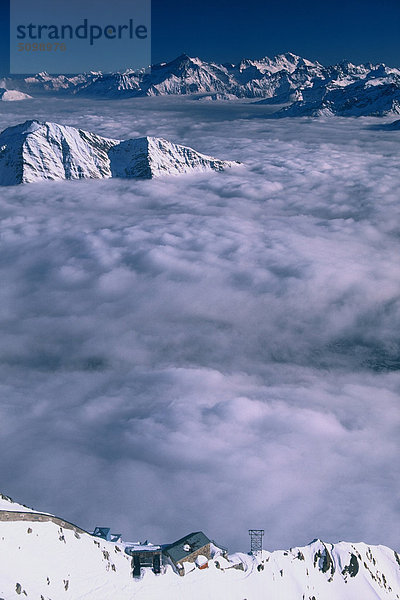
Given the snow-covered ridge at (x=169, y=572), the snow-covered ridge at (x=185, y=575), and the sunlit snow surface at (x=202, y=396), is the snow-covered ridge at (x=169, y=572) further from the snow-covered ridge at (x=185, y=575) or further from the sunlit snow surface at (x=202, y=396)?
the sunlit snow surface at (x=202, y=396)

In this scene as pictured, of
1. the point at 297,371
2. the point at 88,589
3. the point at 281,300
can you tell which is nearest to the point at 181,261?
the point at 281,300

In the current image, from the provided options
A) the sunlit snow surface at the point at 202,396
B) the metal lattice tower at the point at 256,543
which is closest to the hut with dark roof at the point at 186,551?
the metal lattice tower at the point at 256,543

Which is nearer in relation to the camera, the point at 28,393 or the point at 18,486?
the point at 18,486

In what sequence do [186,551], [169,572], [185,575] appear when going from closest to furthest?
[169,572] → [185,575] → [186,551]

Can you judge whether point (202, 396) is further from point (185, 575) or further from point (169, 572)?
point (169, 572)

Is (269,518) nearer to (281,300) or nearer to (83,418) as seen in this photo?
(83,418)

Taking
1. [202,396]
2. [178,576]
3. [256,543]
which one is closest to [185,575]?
[178,576]

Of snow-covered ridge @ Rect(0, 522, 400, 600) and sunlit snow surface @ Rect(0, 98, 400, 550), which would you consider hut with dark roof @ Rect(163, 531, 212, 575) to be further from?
sunlit snow surface @ Rect(0, 98, 400, 550)

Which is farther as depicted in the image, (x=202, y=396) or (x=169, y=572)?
(x=202, y=396)

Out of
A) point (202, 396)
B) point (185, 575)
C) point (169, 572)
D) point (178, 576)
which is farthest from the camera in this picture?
point (202, 396)
